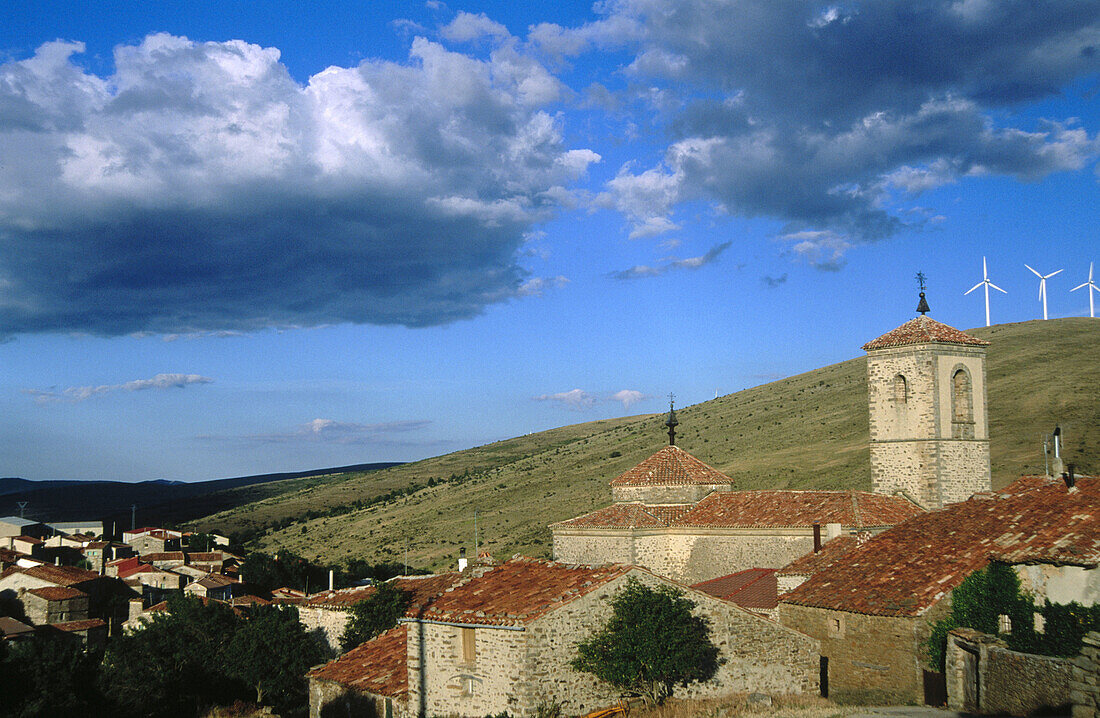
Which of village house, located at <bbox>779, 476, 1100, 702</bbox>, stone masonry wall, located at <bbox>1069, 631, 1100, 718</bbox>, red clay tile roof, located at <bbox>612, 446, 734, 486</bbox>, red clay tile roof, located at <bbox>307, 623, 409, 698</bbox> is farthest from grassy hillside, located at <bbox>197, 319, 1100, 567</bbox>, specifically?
stone masonry wall, located at <bbox>1069, 631, 1100, 718</bbox>

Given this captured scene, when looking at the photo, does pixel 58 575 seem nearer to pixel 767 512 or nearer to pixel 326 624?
pixel 326 624

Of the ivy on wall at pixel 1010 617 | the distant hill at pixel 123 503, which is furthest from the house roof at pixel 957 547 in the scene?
the distant hill at pixel 123 503

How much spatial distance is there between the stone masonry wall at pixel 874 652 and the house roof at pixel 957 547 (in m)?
0.28

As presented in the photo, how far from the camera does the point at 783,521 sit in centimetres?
3275

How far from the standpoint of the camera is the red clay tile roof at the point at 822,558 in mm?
26913

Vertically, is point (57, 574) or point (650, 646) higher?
point (650, 646)

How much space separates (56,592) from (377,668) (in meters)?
37.1

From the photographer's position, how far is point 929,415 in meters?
33.8

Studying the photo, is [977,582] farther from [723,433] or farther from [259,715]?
[723,433]

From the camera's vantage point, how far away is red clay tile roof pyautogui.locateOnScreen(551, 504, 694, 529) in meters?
34.7

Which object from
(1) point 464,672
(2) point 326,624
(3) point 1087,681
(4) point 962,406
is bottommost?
(2) point 326,624

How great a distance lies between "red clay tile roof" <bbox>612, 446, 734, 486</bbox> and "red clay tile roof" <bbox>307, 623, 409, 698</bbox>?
594 inches

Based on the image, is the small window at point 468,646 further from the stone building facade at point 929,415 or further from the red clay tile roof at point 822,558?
the stone building facade at point 929,415

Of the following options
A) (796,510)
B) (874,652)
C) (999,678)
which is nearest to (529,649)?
(999,678)
